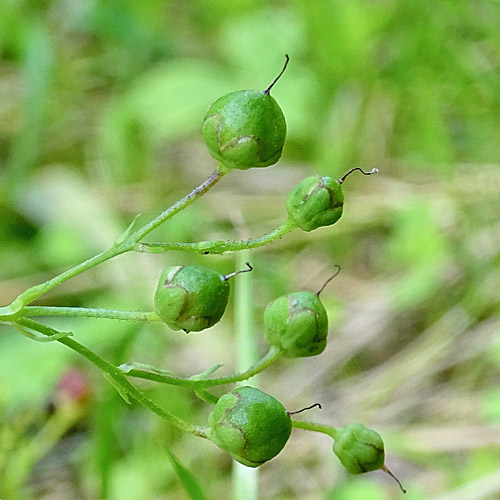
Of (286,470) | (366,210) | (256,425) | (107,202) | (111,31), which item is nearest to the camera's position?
Result: (256,425)

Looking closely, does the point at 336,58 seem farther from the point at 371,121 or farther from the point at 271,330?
the point at 271,330

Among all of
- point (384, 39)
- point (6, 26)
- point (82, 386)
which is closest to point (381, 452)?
point (82, 386)

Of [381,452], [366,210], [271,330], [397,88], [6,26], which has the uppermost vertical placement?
[6,26]

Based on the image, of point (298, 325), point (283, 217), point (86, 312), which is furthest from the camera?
point (283, 217)

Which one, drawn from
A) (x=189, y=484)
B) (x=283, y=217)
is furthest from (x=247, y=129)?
(x=283, y=217)

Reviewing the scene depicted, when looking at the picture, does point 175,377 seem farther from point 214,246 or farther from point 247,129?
point 247,129

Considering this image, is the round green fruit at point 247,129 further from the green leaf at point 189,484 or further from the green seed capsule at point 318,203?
the green leaf at point 189,484
